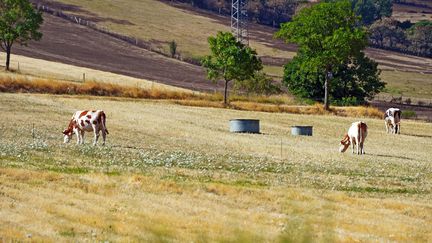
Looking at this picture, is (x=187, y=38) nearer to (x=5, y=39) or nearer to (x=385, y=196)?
(x=5, y=39)

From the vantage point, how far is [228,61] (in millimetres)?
90188

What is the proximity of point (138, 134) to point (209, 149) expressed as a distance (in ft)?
26.3

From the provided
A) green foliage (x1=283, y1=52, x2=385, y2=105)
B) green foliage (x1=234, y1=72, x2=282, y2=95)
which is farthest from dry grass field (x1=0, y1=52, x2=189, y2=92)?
green foliage (x1=283, y1=52, x2=385, y2=105)

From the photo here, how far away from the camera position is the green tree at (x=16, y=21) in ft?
313

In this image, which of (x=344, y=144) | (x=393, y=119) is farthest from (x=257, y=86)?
(x=344, y=144)

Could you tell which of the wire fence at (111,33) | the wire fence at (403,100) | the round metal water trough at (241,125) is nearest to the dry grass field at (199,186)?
the round metal water trough at (241,125)

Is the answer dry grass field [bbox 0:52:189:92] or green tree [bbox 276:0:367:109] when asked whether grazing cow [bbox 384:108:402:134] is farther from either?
dry grass field [bbox 0:52:189:92]

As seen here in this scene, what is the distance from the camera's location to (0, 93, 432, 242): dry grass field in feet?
60.0

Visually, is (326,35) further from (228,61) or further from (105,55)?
(105,55)

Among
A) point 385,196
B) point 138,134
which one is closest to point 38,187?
point 385,196

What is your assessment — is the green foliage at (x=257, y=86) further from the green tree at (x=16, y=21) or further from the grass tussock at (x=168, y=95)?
the green tree at (x=16, y=21)

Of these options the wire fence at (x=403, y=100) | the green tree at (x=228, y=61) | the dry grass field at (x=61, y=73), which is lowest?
the wire fence at (x=403, y=100)

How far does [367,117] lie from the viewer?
3406 inches

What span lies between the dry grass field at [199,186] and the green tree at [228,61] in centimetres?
3077
